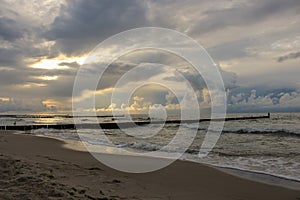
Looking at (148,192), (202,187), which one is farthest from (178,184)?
(148,192)

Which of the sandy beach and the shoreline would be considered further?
the shoreline

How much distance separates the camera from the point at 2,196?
5.16 m

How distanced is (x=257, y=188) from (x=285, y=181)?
1.45 m

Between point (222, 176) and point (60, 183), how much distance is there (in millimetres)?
5121

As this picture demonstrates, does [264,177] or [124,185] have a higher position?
[124,185]

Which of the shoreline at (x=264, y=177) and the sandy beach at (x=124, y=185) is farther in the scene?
the shoreline at (x=264, y=177)

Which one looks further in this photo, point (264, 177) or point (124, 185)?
point (264, 177)

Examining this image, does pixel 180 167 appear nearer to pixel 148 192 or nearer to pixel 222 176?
pixel 222 176

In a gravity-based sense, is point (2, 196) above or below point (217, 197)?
above

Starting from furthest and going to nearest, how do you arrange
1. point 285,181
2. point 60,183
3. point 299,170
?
point 299,170 < point 285,181 < point 60,183

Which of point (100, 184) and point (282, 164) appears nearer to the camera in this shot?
point (100, 184)

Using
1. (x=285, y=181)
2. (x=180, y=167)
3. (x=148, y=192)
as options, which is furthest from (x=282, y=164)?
(x=148, y=192)

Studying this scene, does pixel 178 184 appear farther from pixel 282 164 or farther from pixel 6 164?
pixel 282 164

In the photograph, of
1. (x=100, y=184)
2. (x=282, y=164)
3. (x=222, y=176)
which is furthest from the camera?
(x=282, y=164)
